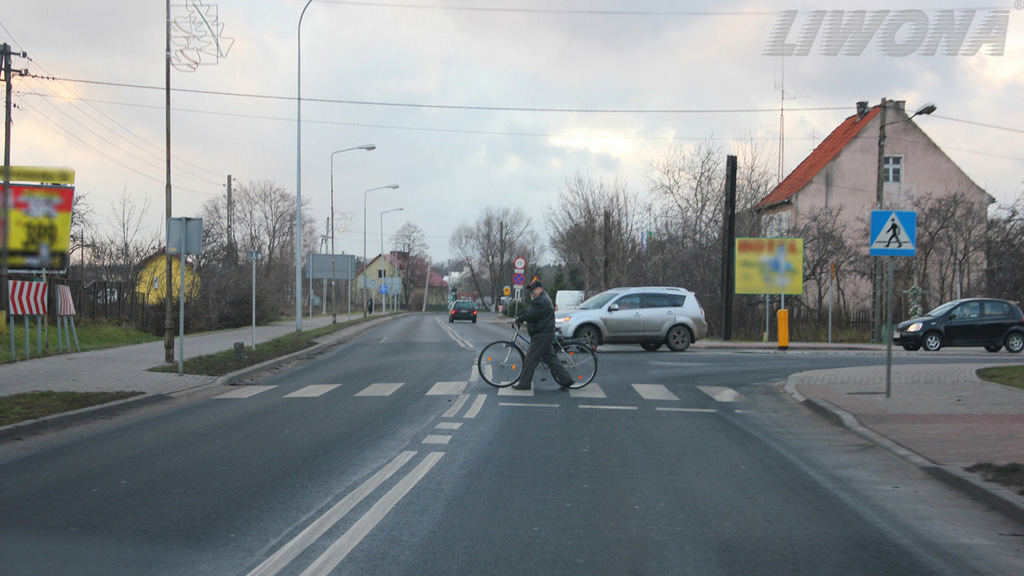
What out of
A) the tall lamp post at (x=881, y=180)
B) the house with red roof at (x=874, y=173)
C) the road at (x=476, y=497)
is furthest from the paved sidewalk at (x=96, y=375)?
the house with red roof at (x=874, y=173)

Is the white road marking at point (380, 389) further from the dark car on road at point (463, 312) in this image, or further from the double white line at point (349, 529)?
the dark car on road at point (463, 312)

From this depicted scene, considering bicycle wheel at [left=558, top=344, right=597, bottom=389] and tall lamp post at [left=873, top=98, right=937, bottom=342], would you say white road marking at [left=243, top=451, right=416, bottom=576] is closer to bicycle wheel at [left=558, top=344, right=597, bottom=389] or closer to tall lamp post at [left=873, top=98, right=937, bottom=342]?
bicycle wheel at [left=558, top=344, right=597, bottom=389]

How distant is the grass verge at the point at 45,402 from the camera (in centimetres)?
938

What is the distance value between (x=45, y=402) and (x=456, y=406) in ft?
17.7

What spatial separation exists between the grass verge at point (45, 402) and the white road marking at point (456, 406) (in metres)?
4.72

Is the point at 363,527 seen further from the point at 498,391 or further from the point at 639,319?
the point at 639,319

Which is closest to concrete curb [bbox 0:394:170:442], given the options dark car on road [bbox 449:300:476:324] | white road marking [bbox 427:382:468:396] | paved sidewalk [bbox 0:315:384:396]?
paved sidewalk [bbox 0:315:384:396]

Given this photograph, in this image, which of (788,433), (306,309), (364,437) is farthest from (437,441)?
(306,309)

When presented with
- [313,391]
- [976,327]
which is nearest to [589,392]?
[313,391]

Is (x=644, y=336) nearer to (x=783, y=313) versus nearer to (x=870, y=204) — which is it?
(x=783, y=313)

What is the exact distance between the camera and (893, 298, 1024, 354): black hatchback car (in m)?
23.3

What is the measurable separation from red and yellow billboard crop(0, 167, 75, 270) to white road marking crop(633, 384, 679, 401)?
15058mm

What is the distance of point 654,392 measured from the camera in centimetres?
1297

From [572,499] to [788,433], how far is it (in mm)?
4376
